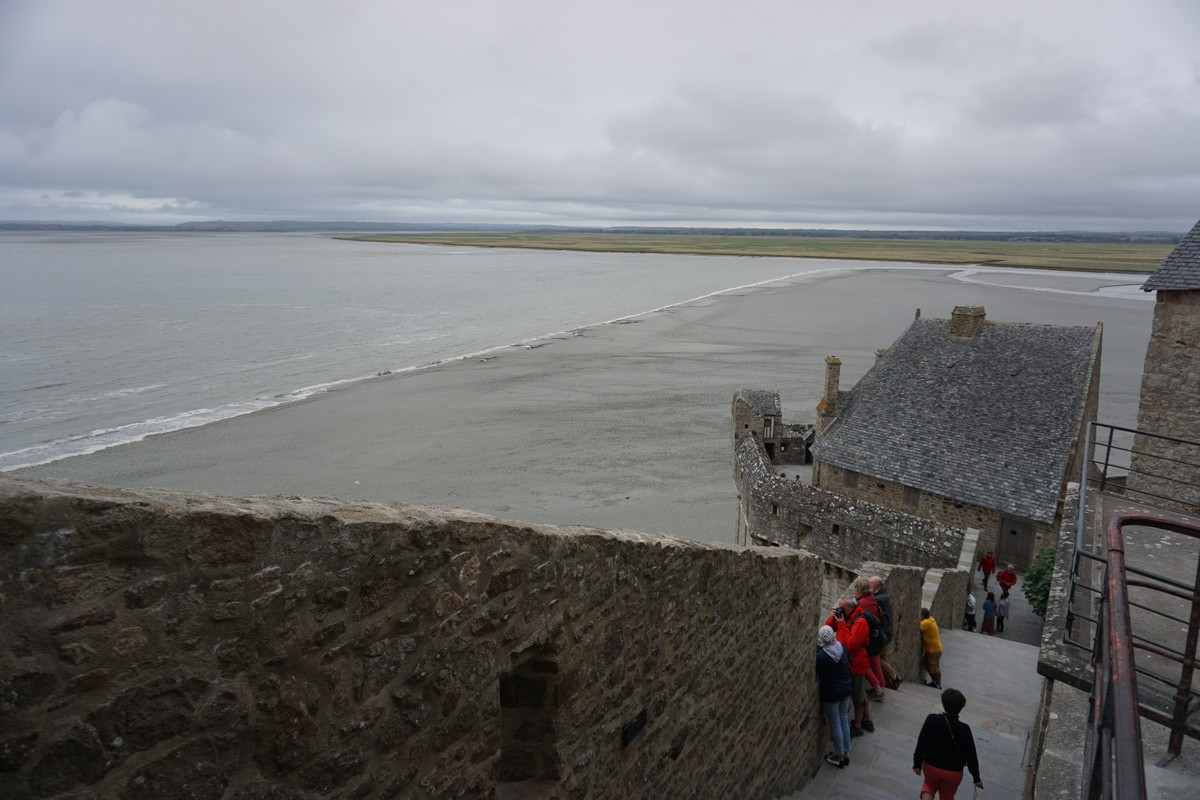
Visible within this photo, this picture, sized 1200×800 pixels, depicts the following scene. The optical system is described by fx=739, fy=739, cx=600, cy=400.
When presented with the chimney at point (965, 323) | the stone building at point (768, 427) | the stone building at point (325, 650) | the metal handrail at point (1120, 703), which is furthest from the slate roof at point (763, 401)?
the metal handrail at point (1120, 703)

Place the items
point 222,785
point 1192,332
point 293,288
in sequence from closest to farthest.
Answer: point 222,785, point 1192,332, point 293,288

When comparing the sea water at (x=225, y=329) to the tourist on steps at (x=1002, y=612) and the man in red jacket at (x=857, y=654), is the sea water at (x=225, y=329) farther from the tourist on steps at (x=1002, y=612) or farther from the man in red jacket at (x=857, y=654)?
the tourist on steps at (x=1002, y=612)

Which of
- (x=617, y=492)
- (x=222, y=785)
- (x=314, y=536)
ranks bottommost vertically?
(x=617, y=492)

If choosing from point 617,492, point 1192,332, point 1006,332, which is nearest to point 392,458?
point 617,492

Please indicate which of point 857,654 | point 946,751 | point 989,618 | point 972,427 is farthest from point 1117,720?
point 972,427

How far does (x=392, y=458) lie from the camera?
28.3 metres

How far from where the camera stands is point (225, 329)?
182 feet

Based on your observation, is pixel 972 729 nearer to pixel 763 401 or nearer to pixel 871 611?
pixel 871 611

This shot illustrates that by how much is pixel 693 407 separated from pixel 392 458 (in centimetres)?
1504

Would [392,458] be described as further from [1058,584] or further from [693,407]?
[1058,584]

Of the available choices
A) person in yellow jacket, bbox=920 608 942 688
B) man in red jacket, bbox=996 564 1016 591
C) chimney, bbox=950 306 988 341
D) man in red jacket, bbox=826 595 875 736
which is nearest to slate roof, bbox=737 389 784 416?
chimney, bbox=950 306 988 341

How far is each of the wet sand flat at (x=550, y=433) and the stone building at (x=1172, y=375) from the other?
34.1 feet

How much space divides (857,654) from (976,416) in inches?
658

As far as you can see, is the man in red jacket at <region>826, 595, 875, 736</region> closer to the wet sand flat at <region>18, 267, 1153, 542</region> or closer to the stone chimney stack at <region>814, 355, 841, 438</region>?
the wet sand flat at <region>18, 267, 1153, 542</region>
